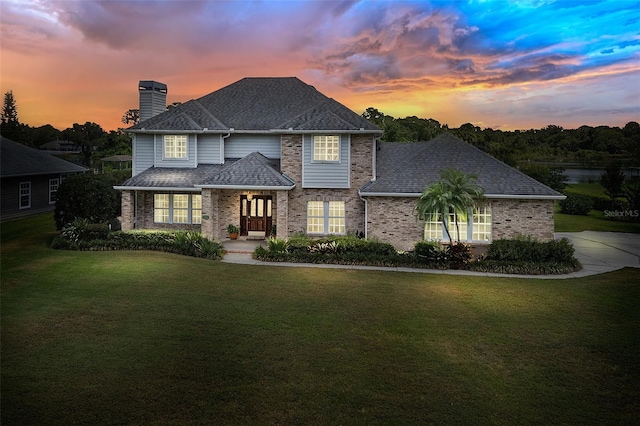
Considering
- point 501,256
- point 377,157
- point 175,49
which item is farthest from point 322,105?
point 501,256

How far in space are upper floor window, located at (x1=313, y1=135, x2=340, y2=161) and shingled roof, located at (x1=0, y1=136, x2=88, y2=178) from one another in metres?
19.4

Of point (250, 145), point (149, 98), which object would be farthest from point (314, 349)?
point (149, 98)

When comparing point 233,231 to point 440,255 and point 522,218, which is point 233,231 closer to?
point 440,255

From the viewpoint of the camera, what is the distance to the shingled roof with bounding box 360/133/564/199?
19.4m

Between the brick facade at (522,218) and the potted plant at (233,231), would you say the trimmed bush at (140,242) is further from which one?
the brick facade at (522,218)

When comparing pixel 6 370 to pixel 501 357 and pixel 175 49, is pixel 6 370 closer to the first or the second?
pixel 501 357

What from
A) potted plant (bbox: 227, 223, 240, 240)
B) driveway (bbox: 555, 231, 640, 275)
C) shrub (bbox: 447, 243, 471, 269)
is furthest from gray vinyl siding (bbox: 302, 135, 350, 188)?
driveway (bbox: 555, 231, 640, 275)

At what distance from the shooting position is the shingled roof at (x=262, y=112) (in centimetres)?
2161

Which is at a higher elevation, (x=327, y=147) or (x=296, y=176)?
(x=327, y=147)

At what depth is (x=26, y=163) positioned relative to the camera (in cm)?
3105

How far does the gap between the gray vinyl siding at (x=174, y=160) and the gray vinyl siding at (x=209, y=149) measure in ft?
1.29

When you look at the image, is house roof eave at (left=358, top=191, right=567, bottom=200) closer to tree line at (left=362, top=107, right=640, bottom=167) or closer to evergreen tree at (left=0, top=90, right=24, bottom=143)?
tree line at (left=362, top=107, right=640, bottom=167)

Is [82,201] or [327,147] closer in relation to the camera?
[327,147]

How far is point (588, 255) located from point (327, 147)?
13.0 meters
